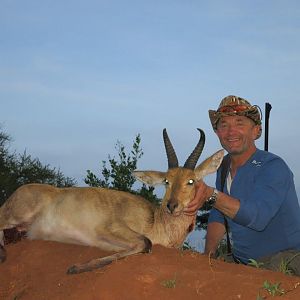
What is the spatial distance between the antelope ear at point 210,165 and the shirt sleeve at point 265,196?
0.68 meters

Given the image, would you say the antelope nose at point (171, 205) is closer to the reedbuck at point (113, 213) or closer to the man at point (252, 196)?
the reedbuck at point (113, 213)

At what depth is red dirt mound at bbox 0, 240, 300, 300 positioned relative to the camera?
14.6 feet

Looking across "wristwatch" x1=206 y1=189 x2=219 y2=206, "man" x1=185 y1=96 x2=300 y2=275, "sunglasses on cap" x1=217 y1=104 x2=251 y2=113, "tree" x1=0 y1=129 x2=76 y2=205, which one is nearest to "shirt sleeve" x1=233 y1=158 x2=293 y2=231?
"man" x1=185 y1=96 x2=300 y2=275

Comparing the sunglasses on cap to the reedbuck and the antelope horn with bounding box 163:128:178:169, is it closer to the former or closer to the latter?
the reedbuck

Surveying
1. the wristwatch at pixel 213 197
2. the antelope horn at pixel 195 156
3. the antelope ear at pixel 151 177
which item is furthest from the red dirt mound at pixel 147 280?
the antelope horn at pixel 195 156

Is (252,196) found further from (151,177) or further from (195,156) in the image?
(151,177)

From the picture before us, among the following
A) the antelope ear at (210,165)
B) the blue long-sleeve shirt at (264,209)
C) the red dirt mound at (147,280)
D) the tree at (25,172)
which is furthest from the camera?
the tree at (25,172)

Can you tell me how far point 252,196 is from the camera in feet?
20.0

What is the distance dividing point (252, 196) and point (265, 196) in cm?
14

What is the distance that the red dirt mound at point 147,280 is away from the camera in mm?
4445

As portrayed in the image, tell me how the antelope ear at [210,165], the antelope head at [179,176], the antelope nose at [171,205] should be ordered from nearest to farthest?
the antelope nose at [171,205]
the antelope head at [179,176]
the antelope ear at [210,165]

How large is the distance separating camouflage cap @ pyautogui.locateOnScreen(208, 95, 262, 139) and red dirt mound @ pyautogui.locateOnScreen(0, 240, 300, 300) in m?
1.88

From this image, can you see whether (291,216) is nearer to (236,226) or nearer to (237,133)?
(236,226)

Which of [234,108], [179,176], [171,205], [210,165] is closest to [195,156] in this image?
[210,165]
